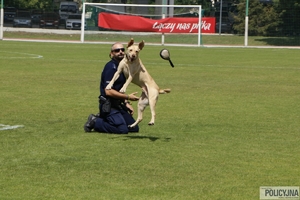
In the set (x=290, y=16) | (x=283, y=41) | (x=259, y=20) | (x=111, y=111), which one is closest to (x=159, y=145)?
A: (x=111, y=111)

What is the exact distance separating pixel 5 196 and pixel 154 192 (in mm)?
1664

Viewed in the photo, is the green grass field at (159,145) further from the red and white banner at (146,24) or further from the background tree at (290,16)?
the background tree at (290,16)

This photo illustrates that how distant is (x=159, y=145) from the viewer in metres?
11.5

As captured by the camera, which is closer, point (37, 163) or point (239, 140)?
point (37, 163)

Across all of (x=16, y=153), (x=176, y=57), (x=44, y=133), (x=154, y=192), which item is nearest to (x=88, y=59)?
(x=176, y=57)

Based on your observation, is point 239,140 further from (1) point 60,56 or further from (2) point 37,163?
(1) point 60,56

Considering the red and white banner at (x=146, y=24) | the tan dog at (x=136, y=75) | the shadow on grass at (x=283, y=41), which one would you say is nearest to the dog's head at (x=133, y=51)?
the tan dog at (x=136, y=75)

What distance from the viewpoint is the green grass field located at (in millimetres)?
8607

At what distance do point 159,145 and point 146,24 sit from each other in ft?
131

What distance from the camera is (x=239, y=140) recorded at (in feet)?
40.0

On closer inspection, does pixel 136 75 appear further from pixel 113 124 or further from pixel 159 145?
pixel 113 124

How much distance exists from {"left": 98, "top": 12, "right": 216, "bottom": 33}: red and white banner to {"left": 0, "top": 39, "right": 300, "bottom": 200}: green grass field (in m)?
28.3

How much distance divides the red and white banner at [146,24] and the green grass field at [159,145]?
28.3 meters

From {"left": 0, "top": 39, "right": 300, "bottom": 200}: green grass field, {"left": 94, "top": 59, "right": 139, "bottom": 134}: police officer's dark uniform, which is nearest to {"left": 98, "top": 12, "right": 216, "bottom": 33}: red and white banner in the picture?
{"left": 0, "top": 39, "right": 300, "bottom": 200}: green grass field
